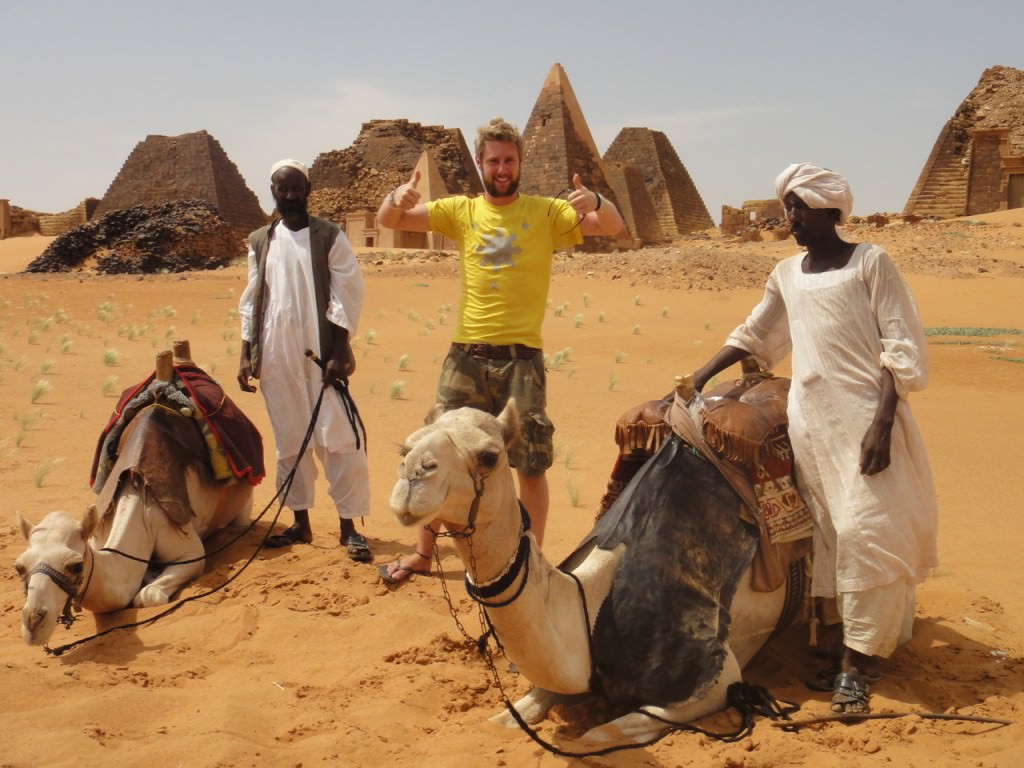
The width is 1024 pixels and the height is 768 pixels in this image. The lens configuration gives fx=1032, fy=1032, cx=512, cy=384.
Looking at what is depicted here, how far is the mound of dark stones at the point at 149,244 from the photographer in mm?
42625

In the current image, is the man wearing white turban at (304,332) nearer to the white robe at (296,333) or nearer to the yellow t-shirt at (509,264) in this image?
the white robe at (296,333)

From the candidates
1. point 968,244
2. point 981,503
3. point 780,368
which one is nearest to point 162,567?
point 981,503

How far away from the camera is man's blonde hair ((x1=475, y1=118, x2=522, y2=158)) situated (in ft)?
16.4

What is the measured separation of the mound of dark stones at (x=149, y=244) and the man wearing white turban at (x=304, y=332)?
123 ft

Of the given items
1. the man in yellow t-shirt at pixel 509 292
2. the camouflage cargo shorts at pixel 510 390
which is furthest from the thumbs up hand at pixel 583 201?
the camouflage cargo shorts at pixel 510 390

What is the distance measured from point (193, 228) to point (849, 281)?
43.5m

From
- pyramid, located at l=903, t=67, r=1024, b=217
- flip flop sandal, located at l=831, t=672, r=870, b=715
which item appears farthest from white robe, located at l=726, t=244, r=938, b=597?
pyramid, located at l=903, t=67, r=1024, b=217

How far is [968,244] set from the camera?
30812mm

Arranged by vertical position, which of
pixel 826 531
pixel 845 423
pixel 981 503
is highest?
pixel 845 423

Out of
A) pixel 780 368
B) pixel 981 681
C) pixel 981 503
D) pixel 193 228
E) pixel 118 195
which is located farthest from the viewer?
pixel 118 195

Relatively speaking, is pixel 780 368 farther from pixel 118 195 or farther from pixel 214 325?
pixel 118 195

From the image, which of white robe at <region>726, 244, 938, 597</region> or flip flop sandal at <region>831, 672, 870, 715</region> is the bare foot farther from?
flip flop sandal at <region>831, 672, 870, 715</region>

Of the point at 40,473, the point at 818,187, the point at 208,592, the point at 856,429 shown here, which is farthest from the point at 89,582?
the point at 818,187

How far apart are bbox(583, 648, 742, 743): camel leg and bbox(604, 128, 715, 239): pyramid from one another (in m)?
62.3
